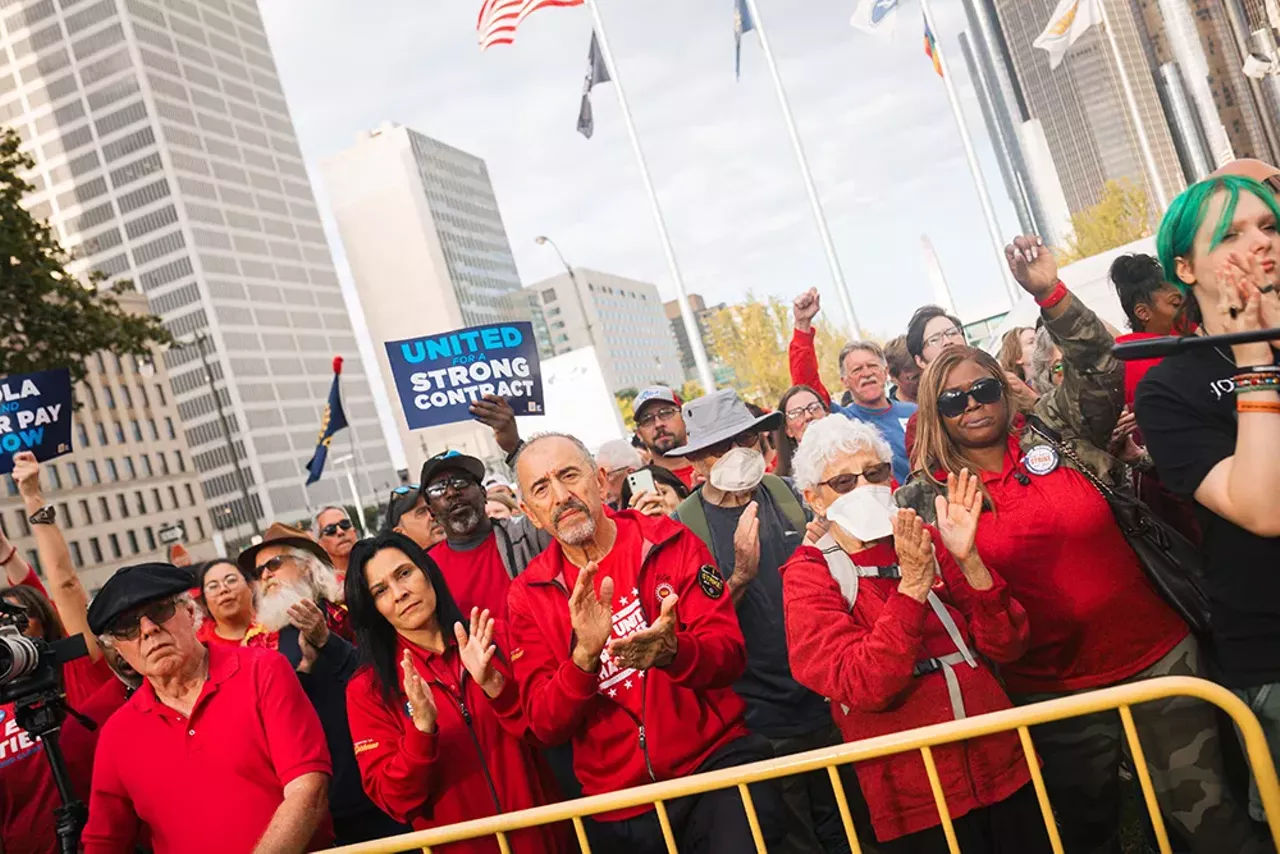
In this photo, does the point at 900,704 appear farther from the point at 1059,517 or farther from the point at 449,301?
the point at 449,301

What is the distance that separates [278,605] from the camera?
5258mm

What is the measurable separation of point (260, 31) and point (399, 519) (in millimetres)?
161253

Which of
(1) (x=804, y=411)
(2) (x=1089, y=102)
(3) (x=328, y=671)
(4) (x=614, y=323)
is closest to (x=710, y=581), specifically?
(3) (x=328, y=671)

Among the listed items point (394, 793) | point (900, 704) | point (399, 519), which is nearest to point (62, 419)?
point (399, 519)

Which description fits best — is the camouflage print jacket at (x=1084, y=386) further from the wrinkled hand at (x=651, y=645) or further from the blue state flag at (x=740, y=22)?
the blue state flag at (x=740, y=22)

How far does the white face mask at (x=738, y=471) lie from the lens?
498cm

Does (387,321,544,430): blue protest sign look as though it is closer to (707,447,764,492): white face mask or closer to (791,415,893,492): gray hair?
(707,447,764,492): white face mask

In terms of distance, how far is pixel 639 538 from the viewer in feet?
12.3

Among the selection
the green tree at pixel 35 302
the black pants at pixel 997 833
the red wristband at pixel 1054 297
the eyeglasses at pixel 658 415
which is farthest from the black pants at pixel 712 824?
the green tree at pixel 35 302

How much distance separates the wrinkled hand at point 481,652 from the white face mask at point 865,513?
45.1 inches

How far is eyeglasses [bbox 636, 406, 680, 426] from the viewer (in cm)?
698

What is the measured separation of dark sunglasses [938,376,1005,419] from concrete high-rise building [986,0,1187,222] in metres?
70.7

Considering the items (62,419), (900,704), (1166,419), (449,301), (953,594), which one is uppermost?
(449,301)

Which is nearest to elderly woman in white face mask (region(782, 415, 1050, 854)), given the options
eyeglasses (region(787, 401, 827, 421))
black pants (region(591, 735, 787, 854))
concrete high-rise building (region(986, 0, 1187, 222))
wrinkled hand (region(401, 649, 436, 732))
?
black pants (region(591, 735, 787, 854))
